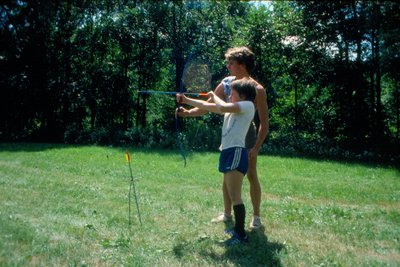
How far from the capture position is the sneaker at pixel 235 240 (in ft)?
13.5

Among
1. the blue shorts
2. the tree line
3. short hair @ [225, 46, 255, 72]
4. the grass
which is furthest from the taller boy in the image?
the tree line

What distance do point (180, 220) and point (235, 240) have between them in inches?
45.0

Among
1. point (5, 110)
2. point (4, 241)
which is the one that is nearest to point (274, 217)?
point (4, 241)

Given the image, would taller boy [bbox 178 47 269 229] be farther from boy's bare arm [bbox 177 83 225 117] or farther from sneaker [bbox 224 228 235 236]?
sneaker [bbox 224 228 235 236]

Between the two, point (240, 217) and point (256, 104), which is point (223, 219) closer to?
point (240, 217)

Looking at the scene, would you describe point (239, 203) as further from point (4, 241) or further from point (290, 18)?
point (290, 18)

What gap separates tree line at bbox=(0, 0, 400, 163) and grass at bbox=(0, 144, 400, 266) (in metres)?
7.56

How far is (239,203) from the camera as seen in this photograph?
4148mm

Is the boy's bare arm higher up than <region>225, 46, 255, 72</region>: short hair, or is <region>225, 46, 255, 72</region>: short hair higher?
<region>225, 46, 255, 72</region>: short hair

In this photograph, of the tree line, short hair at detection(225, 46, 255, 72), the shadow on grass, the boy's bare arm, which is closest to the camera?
the shadow on grass

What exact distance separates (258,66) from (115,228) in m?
14.5

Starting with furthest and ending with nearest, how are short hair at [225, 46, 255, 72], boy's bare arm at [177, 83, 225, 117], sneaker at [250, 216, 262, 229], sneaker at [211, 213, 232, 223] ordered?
1. sneaker at [211, 213, 232, 223]
2. sneaker at [250, 216, 262, 229]
3. boy's bare arm at [177, 83, 225, 117]
4. short hair at [225, 46, 255, 72]

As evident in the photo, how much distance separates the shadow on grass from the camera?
3.66 metres

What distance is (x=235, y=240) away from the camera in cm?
415
